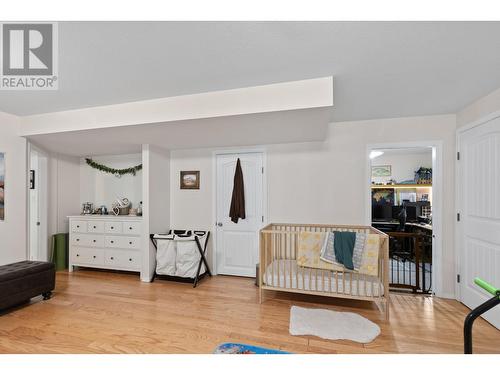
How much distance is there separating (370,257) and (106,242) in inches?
151

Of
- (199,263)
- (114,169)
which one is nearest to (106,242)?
(114,169)

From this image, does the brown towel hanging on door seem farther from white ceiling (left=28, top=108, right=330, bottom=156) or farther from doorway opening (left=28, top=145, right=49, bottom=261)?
doorway opening (left=28, top=145, right=49, bottom=261)

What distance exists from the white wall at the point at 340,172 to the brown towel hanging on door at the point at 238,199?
421mm

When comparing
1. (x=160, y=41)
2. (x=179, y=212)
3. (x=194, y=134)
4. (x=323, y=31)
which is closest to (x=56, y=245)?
(x=179, y=212)

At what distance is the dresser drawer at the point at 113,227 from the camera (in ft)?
12.5

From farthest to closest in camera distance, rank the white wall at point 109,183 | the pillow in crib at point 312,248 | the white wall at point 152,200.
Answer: the white wall at point 109,183
the white wall at point 152,200
the pillow in crib at point 312,248

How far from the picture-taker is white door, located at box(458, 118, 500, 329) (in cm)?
237

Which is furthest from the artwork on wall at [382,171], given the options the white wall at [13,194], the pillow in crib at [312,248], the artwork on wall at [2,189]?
the artwork on wall at [2,189]

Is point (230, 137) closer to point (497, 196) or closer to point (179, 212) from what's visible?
point (179, 212)

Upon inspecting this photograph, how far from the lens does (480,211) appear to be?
258 cm

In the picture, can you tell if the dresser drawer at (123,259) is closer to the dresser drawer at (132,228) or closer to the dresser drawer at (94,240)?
the dresser drawer at (94,240)

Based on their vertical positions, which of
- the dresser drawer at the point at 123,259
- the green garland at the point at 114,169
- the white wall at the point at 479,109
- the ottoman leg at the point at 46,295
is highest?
the white wall at the point at 479,109

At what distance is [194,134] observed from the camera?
10.2ft

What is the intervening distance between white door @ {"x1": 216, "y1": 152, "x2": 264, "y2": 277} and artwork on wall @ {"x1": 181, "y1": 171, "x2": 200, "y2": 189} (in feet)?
1.17
